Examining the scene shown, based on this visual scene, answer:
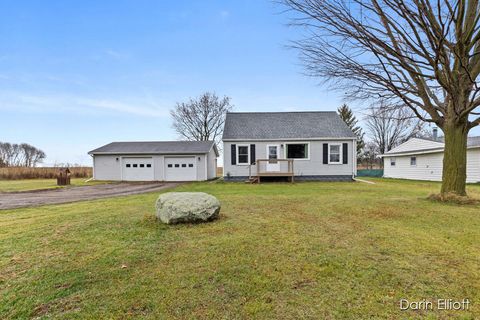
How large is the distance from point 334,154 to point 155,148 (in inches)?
539

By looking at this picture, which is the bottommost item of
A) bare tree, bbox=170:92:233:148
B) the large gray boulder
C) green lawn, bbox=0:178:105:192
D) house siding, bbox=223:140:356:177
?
green lawn, bbox=0:178:105:192

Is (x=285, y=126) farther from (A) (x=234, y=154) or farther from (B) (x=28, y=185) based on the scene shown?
(B) (x=28, y=185)

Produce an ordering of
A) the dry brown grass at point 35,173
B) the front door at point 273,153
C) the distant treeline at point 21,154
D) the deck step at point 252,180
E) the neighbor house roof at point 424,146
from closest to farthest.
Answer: the deck step at point 252,180, the front door at point 273,153, the neighbor house roof at point 424,146, the dry brown grass at point 35,173, the distant treeline at point 21,154

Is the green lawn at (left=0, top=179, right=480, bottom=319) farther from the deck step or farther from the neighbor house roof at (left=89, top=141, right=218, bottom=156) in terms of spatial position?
the neighbor house roof at (left=89, top=141, right=218, bottom=156)

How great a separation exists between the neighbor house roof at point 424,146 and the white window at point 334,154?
742cm

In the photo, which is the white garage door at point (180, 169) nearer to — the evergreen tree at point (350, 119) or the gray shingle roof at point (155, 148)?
the gray shingle roof at point (155, 148)

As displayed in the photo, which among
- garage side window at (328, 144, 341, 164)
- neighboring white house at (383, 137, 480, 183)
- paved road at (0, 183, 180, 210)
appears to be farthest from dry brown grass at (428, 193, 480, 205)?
paved road at (0, 183, 180, 210)

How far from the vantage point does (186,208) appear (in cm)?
526

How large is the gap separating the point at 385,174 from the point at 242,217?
81.7 ft

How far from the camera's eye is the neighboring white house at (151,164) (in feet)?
65.8

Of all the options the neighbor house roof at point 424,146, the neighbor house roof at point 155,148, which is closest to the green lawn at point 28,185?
the neighbor house roof at point 155,148

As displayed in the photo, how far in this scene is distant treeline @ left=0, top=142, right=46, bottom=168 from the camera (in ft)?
145

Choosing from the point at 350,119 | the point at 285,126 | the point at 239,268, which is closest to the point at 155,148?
the point at 285,126

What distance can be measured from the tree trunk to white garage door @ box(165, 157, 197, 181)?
621 inches
